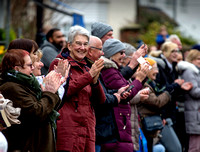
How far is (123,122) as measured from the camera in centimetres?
526

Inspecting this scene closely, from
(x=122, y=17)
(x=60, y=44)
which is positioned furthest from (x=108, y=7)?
(x=60, y=44)

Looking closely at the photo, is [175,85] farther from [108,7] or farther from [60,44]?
[108,7]

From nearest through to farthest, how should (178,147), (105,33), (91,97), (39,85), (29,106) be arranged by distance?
(29,106)
(39,85)
(91,97)
(105,33)
(178,147)

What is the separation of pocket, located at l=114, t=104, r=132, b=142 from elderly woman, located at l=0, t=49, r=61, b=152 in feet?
4.30

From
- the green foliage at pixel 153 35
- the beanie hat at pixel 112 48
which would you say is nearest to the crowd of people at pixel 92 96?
the beanie hat at pixel 112 48

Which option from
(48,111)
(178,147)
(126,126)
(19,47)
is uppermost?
(19,47)

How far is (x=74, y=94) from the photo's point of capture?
4.57 m

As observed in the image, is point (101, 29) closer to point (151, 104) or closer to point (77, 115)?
point (151, 104)

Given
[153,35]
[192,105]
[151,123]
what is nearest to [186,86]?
[192,105]

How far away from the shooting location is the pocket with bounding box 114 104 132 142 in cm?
521

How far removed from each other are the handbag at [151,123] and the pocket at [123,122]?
1.25 m

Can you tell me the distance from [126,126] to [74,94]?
1.05 meters

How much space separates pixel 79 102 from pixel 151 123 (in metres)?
2.26

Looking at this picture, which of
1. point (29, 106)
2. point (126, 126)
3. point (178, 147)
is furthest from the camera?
point (178, 147)
